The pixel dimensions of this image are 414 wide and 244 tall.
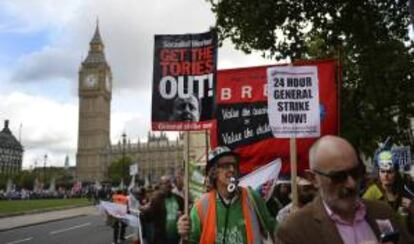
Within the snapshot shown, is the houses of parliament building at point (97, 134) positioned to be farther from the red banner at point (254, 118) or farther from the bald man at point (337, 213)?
the bald man at point (337, 213)

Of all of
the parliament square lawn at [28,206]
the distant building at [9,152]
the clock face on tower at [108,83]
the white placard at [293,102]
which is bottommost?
the parliament square lawn at [28,206]

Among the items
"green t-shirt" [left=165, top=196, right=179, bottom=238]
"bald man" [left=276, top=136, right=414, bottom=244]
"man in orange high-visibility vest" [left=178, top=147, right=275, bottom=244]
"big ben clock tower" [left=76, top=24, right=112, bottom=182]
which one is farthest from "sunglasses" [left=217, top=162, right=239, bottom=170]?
A: "big ben clock tower" [left=76, top=24, right=112, bottom=182]

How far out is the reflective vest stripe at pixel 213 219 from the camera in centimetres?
495

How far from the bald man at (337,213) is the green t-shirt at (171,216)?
273 inches

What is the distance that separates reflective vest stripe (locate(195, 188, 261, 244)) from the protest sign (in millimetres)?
1227

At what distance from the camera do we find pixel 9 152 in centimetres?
16675

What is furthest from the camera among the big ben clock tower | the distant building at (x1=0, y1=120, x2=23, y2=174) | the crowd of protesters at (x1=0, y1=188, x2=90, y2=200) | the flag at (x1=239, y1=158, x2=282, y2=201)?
the big ben clock tower

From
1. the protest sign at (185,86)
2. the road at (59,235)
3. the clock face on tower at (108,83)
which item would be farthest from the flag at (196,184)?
the clock face on tower at (108,83)

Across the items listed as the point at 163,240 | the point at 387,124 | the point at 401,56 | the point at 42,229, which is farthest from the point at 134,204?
the point at 42,229

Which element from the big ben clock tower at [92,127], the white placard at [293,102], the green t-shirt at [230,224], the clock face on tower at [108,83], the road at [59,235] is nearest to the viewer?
the green t-shirt at [230,224]

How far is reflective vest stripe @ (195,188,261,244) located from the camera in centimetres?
495

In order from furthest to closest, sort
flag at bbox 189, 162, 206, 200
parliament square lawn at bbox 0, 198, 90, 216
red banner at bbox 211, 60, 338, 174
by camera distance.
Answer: parliament square lawn at bbox 0, 198, 90, 216
flag at bbox 189, 162, 206, 200
red banner at bbox 211, 60, 338, 174

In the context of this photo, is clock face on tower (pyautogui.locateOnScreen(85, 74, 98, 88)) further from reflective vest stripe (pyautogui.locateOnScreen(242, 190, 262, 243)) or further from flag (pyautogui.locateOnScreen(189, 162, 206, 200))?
reflective vest stripe (pyautogui.locateOnScreen(242, 190, 262, 243))

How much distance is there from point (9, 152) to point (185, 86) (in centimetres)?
16757
